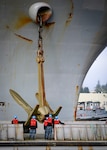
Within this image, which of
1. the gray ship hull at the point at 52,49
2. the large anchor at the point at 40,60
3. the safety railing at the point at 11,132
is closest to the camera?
the safety railing at the point at 11,132

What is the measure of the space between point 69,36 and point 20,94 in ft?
10.8

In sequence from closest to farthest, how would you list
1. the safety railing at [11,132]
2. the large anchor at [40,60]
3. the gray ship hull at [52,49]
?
the safety railing at [11,132]
the large anchor at [40,60]
the gray ship hull at [52,49]

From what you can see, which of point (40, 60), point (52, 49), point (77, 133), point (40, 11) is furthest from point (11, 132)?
point (40, 11)

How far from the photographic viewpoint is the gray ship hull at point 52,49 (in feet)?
38.1

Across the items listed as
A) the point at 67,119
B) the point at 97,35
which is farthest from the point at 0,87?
the point at 97,35

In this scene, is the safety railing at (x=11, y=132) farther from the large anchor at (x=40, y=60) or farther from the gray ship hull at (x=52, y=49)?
the gray ship hull at (x=52, y=49)

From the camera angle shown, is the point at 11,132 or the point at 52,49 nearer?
the point at 11,132

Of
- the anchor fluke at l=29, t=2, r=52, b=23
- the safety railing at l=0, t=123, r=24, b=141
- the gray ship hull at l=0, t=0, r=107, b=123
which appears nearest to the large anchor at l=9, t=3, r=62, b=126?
the anchor fluke at l=29, t=2, r=52, b=23

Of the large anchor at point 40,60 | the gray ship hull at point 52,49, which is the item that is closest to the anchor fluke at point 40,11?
the large anchor at point 40,60

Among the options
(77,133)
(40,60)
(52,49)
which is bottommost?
(77,133)

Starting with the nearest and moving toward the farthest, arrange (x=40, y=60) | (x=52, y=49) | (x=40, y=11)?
(x=40, y=11) → (x=40, y=60) → (x=52, y=49)

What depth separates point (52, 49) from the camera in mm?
12047

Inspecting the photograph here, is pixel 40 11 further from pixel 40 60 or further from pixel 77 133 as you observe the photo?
pixel 77 133

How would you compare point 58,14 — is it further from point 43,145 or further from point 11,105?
point 43,145
